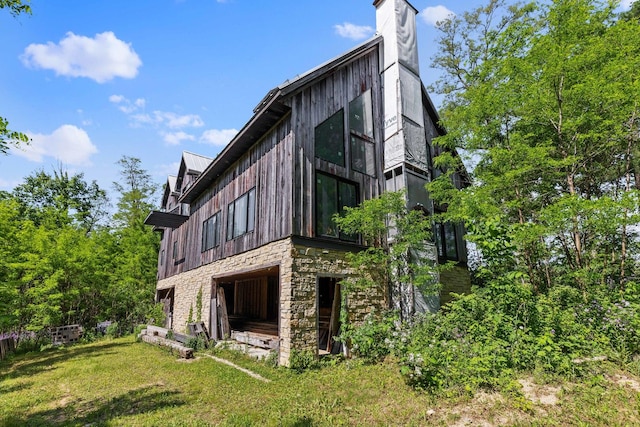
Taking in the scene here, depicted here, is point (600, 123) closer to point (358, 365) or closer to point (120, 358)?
point (358, 365)

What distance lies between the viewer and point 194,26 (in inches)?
321

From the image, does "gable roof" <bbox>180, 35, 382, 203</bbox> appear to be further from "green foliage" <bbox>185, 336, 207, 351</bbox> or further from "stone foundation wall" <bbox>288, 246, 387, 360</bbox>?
"green foliage" <bbox>185, 336, 207, 351</bbox>

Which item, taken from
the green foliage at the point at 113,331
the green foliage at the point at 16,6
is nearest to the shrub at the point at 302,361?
the green foliage at the point at 16,6

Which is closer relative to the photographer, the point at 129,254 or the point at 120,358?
the point at 120,358

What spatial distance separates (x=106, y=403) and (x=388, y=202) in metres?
8.02

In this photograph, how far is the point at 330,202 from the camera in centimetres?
956

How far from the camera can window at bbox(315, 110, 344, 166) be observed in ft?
31.8

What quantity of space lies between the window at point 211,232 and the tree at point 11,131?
8.08 metres

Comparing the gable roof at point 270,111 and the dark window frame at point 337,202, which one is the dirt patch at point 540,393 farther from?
the gable roof at point 270,111

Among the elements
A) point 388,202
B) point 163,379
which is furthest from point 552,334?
point 163,379

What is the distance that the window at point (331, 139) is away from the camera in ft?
31.8

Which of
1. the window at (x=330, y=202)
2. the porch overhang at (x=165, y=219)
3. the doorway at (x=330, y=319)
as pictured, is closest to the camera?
the doorway at (x=330, y=319)

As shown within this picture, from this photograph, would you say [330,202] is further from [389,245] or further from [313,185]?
[389,245]

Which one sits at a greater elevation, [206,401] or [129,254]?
[129,254]
